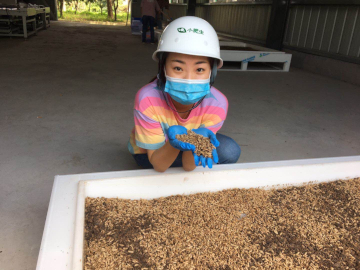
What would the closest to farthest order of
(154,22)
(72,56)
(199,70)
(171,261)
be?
1. (171,261)
2. (199,70)
3. (72,56)
4. (154,22)

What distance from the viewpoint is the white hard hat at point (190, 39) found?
1.09 m

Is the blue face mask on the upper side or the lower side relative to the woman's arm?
upper

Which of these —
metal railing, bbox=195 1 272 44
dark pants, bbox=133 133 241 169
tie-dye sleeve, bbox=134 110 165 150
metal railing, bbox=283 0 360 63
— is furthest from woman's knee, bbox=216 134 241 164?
metal railing, bbox=195 1 272 44

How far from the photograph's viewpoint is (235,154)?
4.86 ft

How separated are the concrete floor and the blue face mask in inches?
29.4

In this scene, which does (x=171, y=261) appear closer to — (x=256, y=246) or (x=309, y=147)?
(x=256, y=246)

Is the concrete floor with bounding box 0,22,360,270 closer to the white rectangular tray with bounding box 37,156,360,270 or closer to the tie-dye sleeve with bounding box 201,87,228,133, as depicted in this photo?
the white rectangular tray with bounding box 37,156,360,270

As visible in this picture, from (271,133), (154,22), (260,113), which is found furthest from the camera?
(154,22)

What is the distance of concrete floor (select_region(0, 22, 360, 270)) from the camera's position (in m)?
1.43

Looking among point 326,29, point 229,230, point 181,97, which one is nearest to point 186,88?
point 181,97

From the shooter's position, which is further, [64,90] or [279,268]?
[64,90]

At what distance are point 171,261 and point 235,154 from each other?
0.70 meters

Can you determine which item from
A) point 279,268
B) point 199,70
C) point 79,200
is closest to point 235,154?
point 199,70

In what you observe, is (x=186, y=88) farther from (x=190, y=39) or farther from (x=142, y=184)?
(x=142, y=184)
